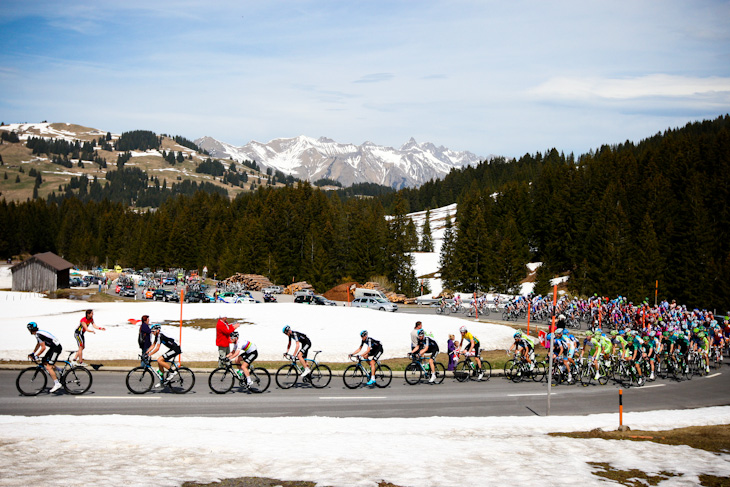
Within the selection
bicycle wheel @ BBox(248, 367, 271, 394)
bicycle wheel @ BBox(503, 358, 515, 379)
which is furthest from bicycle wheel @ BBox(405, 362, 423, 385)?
bicycle wheel @ BBox(248, 367, 271, 394)

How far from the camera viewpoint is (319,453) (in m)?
10.8

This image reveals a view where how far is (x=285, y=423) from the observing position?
13766mm

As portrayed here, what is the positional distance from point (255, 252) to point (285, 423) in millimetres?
96593

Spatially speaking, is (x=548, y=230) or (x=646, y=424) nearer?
(x=646, y=424)

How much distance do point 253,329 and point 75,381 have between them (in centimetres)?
1543

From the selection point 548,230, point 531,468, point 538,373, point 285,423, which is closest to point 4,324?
point 285,423

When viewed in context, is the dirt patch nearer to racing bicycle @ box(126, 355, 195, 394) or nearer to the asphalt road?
the asphalt road

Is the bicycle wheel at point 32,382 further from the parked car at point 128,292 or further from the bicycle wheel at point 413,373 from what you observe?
the parked car at point 128,292

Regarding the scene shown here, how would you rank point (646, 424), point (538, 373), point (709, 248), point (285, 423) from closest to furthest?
1. point (285, 423)
2. point (646, 424)
3. point (538, 373)
4. point (709, 248)

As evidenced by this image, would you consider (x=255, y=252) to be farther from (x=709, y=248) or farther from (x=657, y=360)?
(x=657, y=360)

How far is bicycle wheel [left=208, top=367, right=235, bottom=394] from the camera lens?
1864 centimetres

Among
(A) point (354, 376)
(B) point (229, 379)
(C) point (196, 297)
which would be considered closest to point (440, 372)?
(A) point (354, 376)

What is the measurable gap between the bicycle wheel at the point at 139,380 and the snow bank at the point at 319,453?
435cm

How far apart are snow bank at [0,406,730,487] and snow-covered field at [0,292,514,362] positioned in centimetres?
1438
